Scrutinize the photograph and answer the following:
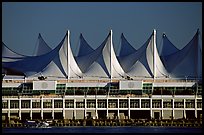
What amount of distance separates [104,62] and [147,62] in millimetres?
3700

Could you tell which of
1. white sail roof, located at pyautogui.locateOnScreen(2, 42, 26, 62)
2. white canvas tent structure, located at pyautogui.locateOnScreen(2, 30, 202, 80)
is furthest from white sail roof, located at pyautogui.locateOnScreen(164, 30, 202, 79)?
white sail roof, located at pyautogui.locateOnScreen(2, 42, 26, 62)

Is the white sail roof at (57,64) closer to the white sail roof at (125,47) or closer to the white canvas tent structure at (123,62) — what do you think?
the white canvas tent structure at (123,62)

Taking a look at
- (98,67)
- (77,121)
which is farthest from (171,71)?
(77,121)

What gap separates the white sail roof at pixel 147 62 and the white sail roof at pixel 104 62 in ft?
4.94

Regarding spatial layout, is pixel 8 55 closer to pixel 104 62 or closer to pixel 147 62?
pixel 104 62

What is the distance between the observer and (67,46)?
61594mm

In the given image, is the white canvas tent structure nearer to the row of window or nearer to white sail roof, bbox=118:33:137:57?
white sail roof, bbox=118:33:137:57

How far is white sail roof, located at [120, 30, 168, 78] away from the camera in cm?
6178

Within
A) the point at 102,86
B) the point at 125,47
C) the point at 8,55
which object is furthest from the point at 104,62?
the point at 8,55

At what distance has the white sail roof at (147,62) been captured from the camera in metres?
61.8

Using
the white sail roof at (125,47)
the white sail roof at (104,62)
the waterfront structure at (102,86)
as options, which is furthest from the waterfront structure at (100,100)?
the white sail roof at (125,47)

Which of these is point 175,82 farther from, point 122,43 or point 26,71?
point 26,71

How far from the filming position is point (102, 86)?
2409 inches

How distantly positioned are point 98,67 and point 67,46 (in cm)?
320
